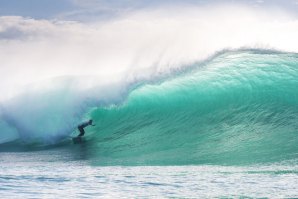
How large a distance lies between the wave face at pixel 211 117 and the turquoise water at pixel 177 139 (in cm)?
3

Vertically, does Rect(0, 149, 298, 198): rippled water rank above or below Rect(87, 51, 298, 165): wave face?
below

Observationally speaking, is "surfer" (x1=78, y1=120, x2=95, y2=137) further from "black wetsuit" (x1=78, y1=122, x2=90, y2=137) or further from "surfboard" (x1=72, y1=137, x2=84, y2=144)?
"surfboard" (x1=72, y1=137, x2=84, y2=144)

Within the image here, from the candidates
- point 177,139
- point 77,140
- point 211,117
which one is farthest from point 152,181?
point 77,140

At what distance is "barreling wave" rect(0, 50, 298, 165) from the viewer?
31.2 ft

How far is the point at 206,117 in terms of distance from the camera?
11.9 metres

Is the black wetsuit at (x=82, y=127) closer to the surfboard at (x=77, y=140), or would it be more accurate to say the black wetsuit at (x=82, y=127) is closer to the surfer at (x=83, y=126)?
the surfer at (x=83, y=126)

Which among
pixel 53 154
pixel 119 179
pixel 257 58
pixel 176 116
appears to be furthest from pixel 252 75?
pixel 119 179

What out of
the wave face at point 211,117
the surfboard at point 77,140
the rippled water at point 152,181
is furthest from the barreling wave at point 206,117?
the rippled water at point 152,181

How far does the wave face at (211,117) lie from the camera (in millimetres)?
9461

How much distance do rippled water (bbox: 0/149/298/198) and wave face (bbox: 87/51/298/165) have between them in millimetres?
870

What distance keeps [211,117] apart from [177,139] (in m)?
1.28

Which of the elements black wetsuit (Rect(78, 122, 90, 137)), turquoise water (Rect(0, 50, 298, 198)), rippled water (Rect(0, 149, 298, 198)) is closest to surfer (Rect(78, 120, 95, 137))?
black wetsuit (Rect(78, 122, 90, 137))

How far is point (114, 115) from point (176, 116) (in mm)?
1948

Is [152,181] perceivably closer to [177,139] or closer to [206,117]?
[177,139]
